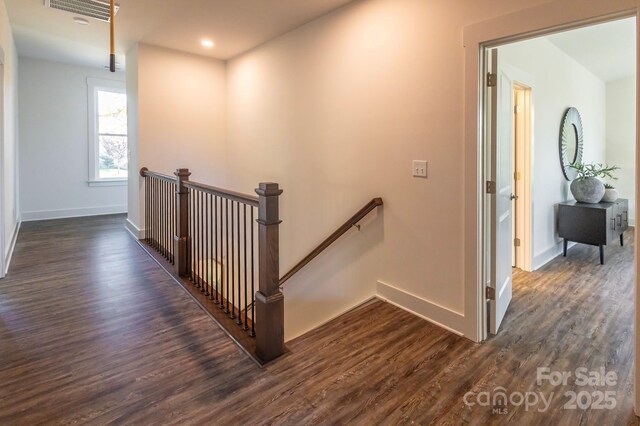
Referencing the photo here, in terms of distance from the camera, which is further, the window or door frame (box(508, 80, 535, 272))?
the window

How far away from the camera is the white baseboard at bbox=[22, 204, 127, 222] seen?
616 cm

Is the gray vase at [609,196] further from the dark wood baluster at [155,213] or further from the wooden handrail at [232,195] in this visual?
the dark wood baluster at [155,213]

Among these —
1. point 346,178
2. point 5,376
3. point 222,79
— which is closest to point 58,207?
point 222,79

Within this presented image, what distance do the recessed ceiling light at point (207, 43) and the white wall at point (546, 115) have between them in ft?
11.3

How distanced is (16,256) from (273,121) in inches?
134

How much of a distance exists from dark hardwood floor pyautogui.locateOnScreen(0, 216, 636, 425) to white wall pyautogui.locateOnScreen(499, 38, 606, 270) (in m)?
0.99

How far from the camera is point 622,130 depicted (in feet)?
20.0

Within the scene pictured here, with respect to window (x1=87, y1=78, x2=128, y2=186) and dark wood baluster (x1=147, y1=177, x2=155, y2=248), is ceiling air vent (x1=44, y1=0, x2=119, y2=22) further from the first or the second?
window (x1=87, y1=78, x2=128, y2=186)

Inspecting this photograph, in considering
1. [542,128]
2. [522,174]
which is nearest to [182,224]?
[522,174]

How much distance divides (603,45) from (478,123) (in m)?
3.33

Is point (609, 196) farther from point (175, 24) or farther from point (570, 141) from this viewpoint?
point (175, 24)

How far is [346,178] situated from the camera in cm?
337

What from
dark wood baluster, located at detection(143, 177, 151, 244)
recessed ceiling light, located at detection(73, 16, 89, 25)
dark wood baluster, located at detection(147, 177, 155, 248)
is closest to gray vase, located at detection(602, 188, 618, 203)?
dark wood baluster, located at detection(147, 177, 155, 248)

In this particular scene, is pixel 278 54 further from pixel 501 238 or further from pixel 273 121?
pixel 501 238
